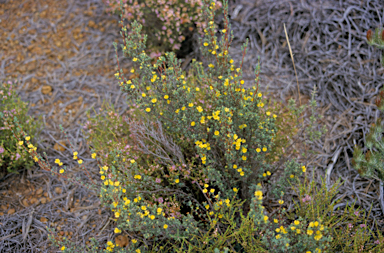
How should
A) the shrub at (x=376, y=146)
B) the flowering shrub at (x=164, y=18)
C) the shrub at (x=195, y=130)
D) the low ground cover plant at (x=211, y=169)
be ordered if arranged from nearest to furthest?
the low ground cover plant at (x=211, y=169)
the shrub at (x=195, y=130)
the shrub at (x=376, y=146)
the flowering shrub at (x=164, y=18)

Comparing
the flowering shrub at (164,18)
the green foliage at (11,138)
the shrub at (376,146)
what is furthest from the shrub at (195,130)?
the flowering shrub at (164,18)

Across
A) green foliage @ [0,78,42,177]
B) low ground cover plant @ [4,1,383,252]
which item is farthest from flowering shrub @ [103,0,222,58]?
green foliage @ [0,78,42,177]

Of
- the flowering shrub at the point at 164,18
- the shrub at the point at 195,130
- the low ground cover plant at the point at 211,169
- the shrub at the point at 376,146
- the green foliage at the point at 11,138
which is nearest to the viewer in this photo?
the low ground cover plant at the point at 211,169

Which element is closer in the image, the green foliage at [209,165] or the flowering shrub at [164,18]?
the green foliage at [209,165]

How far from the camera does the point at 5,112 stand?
8.22 ft

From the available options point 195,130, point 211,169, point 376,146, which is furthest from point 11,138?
point 376,146

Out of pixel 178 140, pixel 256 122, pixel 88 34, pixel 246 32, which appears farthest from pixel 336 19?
pixel 88 34

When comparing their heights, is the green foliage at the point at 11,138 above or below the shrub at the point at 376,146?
below

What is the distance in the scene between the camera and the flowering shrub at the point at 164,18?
10.1ft

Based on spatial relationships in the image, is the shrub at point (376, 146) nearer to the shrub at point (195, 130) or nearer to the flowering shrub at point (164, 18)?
the shrub at point (195, 130)

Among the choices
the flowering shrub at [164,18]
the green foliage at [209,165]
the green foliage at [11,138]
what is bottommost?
the green foliage at [11,138]

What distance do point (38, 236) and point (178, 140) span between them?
142 centimetres

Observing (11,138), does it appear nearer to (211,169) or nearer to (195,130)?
(195,130)

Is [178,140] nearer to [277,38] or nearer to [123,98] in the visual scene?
[123,98]
